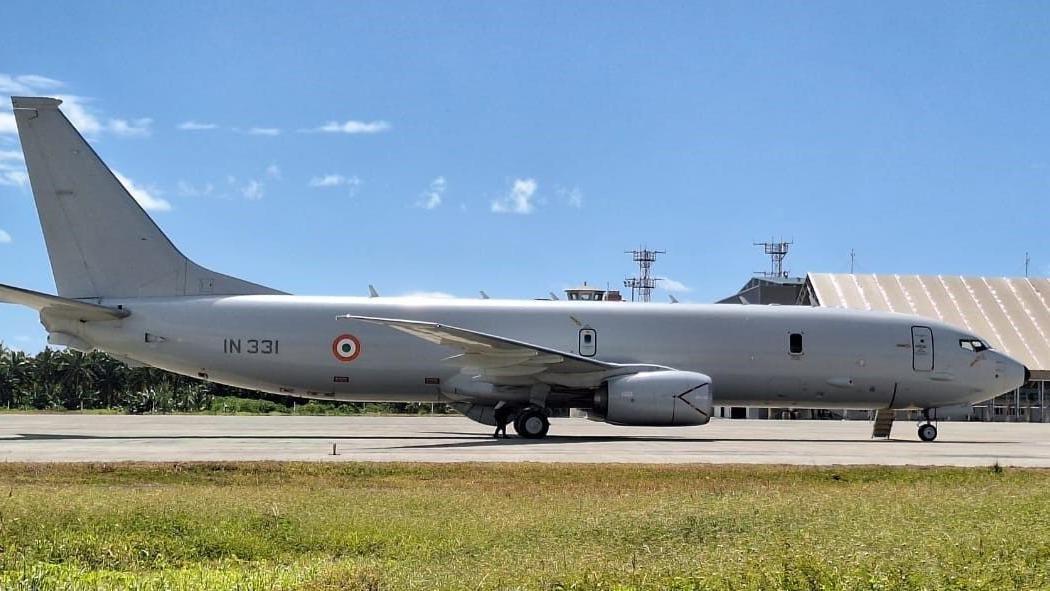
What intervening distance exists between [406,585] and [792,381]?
2078cm

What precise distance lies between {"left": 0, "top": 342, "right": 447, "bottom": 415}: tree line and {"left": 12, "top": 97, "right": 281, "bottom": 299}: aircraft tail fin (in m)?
22.3

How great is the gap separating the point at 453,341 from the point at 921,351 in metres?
11.6

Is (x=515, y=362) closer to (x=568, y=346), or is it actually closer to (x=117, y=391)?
(x=568, y=346)

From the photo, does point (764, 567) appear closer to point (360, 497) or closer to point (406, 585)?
point (406, 585)

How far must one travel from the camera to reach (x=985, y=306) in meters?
56.5

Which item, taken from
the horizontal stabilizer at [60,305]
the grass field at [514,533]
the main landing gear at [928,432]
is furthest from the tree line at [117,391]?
the grass field at [514,533]

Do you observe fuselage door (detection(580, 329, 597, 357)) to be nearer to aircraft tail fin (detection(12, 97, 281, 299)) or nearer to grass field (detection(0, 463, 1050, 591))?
aircraft tail fin (detection(12, 97, 281, 299))

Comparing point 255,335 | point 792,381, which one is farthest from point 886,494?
point 255,335

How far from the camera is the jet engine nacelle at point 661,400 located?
76.7ft

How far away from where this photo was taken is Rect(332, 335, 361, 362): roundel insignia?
986 inches

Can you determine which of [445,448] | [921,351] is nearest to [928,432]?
[921,351]

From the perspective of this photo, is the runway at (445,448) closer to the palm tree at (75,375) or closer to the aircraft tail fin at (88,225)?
the aircraft tail fin at (88,225)

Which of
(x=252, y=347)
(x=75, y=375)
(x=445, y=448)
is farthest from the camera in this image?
(x=75, y=375)

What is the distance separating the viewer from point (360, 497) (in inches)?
438
